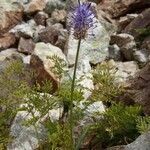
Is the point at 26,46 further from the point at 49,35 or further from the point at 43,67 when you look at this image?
the point at 43,67

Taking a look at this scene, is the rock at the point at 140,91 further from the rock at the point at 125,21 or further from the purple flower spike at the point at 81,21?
the rock at the point at 125,21

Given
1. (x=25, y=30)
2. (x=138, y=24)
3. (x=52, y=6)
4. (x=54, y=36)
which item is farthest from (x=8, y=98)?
(x=52, y=6)

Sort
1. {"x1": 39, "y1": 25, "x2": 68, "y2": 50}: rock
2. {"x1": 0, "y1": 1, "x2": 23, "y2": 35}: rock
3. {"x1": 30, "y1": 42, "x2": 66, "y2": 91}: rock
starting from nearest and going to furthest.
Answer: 1. {"x1": 30, "y1": 42, "x2": 66, "y2": 91}: rock
2. {"x1": 39, "y1": 25, "x2": 68, "y2": 50}: rock
3. {"x1": 0, "y1": 1, "x2": 23, "y2": 35}: rock

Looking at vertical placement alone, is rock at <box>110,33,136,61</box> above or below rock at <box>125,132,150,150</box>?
above

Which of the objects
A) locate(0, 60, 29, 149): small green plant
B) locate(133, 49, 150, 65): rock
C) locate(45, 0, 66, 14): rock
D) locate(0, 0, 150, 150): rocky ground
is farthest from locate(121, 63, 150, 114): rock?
locate(45, 0, 66, 14): rock

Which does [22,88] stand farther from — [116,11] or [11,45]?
[116,11]

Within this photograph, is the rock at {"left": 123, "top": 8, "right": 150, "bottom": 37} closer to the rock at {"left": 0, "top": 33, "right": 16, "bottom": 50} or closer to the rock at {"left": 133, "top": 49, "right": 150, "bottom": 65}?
the rock at {"left": 133, "top": 49, "right": 150, "bottom": 65}

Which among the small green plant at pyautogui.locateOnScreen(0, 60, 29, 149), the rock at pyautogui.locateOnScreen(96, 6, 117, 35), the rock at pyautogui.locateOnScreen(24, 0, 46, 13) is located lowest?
the small green plant at pyautogui.locateOnScreen(0, 60, 29, 149)
